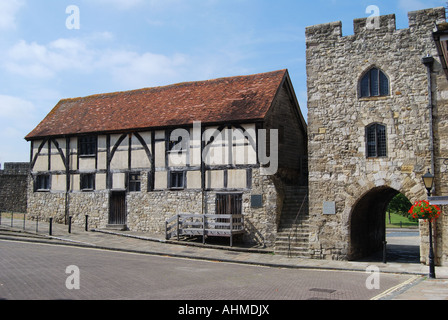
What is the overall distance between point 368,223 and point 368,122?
5.19 meters

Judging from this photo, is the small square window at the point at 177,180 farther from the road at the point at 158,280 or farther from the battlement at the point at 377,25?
the battlement at the point at 377,25

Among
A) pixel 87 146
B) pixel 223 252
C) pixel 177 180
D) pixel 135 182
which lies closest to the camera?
pixel 223 252

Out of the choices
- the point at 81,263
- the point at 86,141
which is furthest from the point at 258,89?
the point at 81,263

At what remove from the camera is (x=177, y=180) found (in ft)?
73.2

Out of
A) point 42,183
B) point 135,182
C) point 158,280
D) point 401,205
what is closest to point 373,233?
point 135,182

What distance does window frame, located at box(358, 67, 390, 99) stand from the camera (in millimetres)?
17094

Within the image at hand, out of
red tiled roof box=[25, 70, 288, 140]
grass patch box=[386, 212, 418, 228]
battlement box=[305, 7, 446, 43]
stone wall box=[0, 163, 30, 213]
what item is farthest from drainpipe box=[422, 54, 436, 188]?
stone wall box=[0, 163, 30, 213]

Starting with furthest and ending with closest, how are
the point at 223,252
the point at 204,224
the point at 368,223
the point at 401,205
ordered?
the point at 401,205, the point at 204,224, the point at 368,223, the point at 223,252

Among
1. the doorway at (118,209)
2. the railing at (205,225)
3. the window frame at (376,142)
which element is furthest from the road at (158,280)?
the doorway at (118,209)

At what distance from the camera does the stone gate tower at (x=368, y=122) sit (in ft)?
52.7

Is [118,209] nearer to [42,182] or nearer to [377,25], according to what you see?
[42,182]

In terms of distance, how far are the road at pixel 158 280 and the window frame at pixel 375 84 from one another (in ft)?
21.8

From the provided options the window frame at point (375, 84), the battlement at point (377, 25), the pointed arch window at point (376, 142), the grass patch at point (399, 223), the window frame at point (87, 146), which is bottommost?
the grass patch at point (399, 223)
